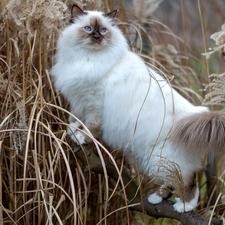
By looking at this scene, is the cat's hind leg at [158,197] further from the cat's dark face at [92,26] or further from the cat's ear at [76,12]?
the cat's ear at [76,12]

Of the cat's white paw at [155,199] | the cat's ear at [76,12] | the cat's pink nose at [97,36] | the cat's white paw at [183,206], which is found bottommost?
the cat's white paw at [155,199]

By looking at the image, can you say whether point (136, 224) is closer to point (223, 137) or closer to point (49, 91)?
point (223, 137)

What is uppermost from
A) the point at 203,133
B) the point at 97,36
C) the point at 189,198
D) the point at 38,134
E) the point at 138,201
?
the point at 97,36

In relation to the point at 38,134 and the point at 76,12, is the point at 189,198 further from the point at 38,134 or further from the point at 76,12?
the point at 76,12

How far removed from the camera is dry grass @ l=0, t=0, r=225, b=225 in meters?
1.26

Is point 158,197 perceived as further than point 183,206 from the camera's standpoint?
Yes

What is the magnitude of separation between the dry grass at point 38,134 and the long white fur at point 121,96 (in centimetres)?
11

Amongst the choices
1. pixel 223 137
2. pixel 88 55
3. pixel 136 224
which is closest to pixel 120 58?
pixel 88 55

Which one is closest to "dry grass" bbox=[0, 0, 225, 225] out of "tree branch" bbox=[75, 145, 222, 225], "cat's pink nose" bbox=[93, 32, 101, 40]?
"tree branch" bbox=[75, 145, 222, 225]

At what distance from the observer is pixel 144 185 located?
192cm

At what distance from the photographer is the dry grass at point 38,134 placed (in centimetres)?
126

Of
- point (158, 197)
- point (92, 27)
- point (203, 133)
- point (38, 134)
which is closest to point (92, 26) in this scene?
point (92, 27)

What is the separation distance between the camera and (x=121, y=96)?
1418 mm

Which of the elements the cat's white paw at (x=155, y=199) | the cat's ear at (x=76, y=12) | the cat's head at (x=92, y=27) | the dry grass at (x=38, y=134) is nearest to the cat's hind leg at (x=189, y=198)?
the cat's white paw at (x=155, y=199)
